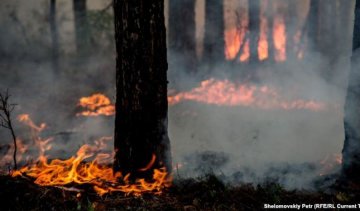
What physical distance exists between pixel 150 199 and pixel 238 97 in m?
10.2

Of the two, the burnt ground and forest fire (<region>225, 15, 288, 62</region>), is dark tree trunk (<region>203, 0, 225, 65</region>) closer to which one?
forest fire (<region>225, 15, 288, 62</region>)

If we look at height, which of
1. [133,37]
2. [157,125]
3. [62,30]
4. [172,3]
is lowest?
[157,125]

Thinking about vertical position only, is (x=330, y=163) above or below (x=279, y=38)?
below

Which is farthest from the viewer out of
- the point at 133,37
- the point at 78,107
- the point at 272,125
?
the point at 78,107

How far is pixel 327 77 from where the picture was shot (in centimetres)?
1477

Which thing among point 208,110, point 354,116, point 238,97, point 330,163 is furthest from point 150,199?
point 238,97

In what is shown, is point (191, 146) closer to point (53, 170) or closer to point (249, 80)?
point (53, 170)

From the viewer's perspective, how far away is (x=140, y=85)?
460 centimetres

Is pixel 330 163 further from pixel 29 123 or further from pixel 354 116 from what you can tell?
pixel 29 123

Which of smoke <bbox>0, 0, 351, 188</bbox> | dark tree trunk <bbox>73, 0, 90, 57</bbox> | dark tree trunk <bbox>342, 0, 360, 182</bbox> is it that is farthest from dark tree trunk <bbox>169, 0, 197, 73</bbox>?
dark tree trunk <bbox>342, 0, 360, 182</bbox>

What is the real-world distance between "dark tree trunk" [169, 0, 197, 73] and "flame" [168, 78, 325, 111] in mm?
1622

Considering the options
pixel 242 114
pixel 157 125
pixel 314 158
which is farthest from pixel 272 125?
pixel 157 125

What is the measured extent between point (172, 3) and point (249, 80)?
4834 millimetres

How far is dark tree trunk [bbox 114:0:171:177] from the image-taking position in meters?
4.52
